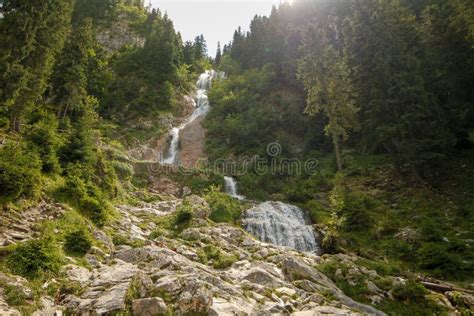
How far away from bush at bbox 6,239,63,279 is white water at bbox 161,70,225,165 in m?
29.5

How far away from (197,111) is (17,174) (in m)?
43.3

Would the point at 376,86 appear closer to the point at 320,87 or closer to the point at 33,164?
the point at 320,87

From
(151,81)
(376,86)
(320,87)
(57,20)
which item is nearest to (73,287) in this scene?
(57,20)

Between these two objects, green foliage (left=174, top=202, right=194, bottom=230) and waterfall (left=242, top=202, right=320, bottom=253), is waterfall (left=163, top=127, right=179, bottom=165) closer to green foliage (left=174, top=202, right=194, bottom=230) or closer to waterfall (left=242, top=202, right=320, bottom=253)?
waterfall (left=242, top=202, right=320, bottom=253)

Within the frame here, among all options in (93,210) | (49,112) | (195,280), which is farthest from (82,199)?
(49,112)

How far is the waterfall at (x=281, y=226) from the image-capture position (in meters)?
20.8

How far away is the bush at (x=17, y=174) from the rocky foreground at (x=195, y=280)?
3017mm

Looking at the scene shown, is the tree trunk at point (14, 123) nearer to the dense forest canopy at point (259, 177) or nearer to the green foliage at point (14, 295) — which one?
the dense forest canopy at point (259, 177)

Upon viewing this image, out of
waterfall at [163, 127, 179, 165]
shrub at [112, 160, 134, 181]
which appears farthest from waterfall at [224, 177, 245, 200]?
waterfall at [163, 127, 179, 165]

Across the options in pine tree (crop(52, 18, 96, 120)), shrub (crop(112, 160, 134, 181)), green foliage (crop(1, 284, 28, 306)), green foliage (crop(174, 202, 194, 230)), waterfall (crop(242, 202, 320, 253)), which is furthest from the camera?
pine tree (crop(52, 18, 96, 120))

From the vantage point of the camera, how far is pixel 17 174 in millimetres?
11141

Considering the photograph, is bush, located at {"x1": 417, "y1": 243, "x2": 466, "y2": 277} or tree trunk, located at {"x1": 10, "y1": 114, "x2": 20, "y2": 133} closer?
bush, located at {"x1": 417, "y1": 243, "x2": 466, "y2": 277}

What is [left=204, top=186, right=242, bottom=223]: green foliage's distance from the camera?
70.6 feet

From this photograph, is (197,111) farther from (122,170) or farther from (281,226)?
(281,226)
